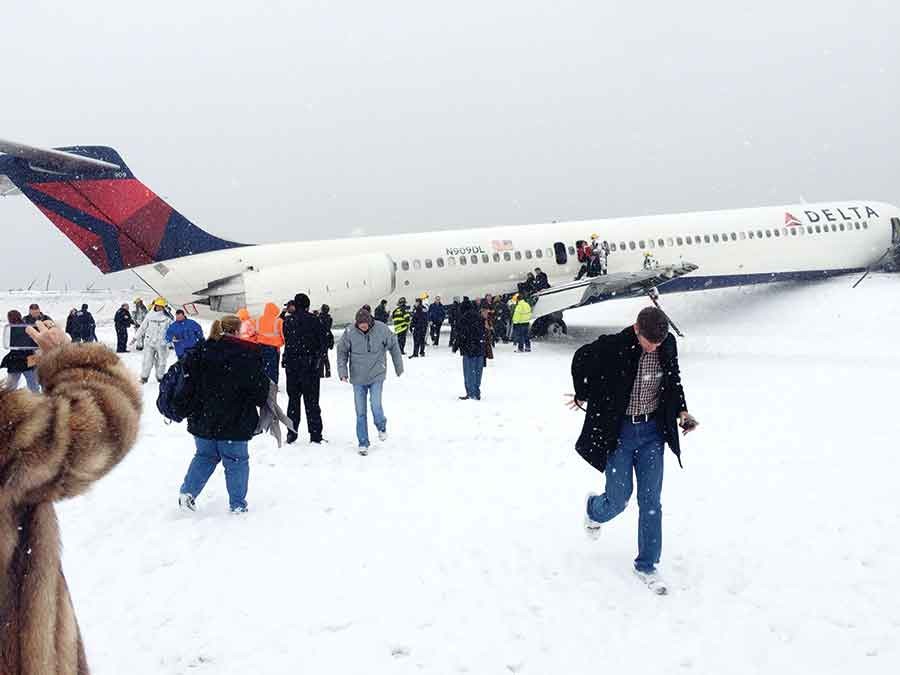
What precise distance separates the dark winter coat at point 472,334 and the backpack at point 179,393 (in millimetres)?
5341

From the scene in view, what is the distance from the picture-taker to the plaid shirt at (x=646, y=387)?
12.7ft

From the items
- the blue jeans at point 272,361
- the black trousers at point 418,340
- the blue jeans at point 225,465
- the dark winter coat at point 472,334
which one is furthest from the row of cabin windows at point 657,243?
the blue jeans at point 225,465

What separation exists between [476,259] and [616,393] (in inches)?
615

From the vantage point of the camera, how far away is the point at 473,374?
10.0 metres

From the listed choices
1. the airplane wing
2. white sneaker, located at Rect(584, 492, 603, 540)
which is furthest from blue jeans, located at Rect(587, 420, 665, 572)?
the airplane wing

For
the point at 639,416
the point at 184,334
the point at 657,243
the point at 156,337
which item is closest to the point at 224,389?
the point at 639,416

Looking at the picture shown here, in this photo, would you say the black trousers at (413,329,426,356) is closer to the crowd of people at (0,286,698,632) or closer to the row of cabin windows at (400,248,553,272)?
the row of cabin windows at (400,248,553,272)

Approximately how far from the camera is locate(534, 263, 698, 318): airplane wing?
16.6 m

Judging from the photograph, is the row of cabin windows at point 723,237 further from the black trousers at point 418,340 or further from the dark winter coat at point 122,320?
the dark winter coat at point 122,320

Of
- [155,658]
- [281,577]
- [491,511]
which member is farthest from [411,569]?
[155,658]

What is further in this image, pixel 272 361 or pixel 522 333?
pixel 522 333

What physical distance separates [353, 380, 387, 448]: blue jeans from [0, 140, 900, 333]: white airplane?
7.83 meters

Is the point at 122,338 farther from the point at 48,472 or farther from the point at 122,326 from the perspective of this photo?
the point at 48,472

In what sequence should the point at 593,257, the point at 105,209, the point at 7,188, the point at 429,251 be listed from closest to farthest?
the point at 7,188
the point at 105,209
the point at 429,251
the point at 593,257
